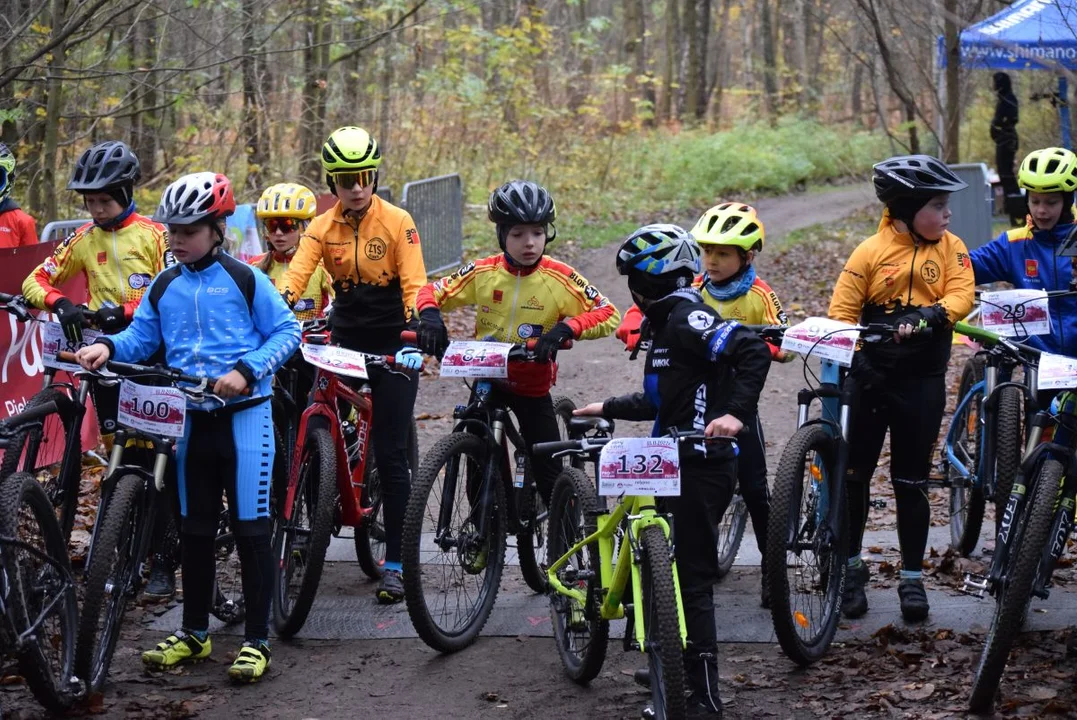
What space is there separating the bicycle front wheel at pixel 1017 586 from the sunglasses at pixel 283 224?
14.1 ft

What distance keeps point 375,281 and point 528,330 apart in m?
1.05

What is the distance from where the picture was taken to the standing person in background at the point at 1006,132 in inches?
698

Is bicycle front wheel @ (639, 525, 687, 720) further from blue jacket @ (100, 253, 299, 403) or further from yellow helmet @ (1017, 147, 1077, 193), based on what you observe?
yellow helmet @ (1017, 147, 1077, 193)

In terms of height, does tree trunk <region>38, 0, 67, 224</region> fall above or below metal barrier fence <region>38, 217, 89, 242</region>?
above

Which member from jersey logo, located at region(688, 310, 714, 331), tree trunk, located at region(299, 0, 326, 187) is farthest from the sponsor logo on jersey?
tree trunk, located at region(299, 0, 326, 187)

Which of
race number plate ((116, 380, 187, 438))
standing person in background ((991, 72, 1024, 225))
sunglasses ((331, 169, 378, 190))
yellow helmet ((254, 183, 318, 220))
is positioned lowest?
race number plate ((116, 380, 187, 438))

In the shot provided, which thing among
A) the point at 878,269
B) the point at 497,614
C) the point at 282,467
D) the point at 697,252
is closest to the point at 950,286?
the point at 878,269

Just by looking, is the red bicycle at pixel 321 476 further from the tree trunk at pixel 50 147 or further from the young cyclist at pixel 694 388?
the tree trunk at pixel 50 147

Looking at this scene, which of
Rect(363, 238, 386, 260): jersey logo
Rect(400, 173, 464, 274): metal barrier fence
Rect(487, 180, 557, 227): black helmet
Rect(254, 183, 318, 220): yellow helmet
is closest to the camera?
Rect(487, 180, 557, 227): black helmet

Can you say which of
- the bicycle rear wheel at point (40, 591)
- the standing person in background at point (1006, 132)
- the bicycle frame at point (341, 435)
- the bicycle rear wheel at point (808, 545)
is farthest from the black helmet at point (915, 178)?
the standing person in background at point (1006, 132)

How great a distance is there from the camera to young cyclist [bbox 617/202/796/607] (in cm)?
623

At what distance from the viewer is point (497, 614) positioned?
658 centimetres

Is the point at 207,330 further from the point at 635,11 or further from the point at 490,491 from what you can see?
the point at 635,11

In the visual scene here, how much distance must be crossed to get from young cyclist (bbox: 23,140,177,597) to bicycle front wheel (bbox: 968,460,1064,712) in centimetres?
377
